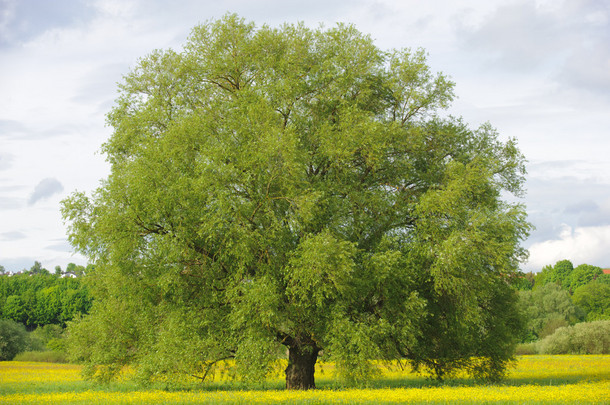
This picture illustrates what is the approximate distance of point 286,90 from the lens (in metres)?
25.8

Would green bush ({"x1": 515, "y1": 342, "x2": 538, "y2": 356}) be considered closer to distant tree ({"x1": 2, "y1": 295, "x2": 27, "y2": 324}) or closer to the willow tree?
the willow tree

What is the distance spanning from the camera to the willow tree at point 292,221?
23.0 meters

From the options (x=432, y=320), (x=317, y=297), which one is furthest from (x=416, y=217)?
(x=317, y=297)

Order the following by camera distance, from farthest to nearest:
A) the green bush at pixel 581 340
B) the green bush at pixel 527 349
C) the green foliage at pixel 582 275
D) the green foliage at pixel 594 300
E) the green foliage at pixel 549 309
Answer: the green foliage at pixel 582 275
the green foliage at pixel 594 300
the green foliage at pixel 549 309
the green bush at pixel 527 349
the green bush at pixel 581 340

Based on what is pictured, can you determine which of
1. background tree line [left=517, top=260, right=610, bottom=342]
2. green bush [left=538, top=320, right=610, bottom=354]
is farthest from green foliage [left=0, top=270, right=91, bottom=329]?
green bush [left=538, top=320, right=610, bottom=354]

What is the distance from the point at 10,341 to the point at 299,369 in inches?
1966

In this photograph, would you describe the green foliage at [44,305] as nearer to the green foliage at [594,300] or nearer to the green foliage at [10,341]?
the green foliage at [10,341]

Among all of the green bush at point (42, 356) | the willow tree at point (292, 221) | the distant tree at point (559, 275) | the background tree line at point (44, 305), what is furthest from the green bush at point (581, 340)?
the distant tree at point (559, 275)

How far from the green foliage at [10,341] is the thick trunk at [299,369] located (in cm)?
4814

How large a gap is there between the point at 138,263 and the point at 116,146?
8734 mm

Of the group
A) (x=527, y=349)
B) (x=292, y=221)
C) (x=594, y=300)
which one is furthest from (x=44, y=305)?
(x=594, y=300)

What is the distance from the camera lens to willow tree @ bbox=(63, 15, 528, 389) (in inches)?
907

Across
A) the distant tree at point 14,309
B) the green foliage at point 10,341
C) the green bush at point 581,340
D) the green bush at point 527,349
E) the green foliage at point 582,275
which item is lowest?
the green bush at point 527,349

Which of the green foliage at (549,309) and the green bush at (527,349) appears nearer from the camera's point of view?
the green bush at (527,349)
